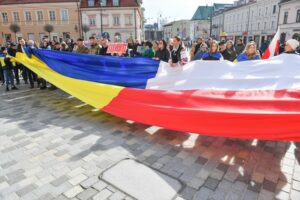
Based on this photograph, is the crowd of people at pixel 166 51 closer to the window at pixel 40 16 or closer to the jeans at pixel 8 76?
the jeans at pixel 8 76

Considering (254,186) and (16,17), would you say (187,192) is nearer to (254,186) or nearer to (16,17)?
(254,186)

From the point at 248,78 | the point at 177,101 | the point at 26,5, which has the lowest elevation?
the point at 177,101

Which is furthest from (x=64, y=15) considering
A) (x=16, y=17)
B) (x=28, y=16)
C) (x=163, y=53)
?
(x=163, y=53)

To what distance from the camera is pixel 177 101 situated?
394 cm

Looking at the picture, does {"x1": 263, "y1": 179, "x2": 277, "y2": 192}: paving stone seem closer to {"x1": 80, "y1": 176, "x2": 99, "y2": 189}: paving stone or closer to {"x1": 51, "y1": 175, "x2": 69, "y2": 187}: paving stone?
{"x1": 80, "y1": 176, "x2": 99, "y2": 189}: paving stone

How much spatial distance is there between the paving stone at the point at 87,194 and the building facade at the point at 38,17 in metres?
39.3

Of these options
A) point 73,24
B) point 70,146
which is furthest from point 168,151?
point 73,24

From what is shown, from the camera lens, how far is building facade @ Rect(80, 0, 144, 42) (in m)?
40.8

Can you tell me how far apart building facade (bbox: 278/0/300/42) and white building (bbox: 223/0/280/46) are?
2.32m

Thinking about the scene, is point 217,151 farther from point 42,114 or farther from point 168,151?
point 42,114

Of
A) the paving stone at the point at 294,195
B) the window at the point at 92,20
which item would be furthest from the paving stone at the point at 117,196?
the window at the point at 92,20

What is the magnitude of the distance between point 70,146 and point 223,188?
243 centimetres

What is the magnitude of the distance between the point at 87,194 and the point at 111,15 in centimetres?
4206

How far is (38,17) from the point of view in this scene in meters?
39.6
